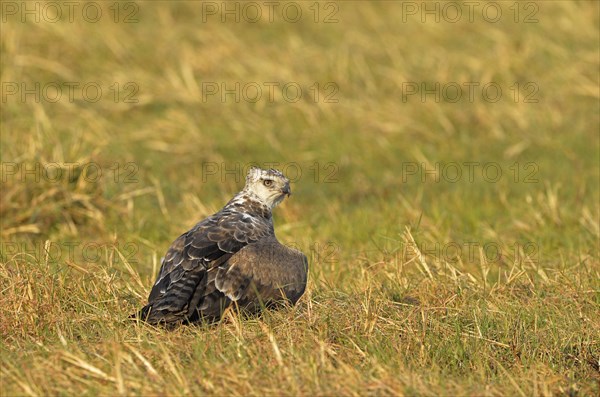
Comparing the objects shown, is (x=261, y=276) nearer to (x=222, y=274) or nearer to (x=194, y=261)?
(x=222, y=274)

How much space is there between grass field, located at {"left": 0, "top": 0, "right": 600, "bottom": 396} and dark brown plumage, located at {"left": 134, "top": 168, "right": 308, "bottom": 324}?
0.14m

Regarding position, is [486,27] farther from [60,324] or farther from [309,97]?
[60,324]

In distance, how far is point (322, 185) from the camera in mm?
12008

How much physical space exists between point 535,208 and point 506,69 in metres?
4.44

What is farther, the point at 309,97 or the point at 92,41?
the point at 92,41

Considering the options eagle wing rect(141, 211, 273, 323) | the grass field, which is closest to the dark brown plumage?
eagle wing rect(141, 211, 273, 323)

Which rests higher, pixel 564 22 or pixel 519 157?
pixel 564 22

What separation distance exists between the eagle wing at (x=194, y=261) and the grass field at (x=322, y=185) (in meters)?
0.16

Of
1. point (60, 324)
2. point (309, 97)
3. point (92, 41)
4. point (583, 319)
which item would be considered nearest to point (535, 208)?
point (583, 319)

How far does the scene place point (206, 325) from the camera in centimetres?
657

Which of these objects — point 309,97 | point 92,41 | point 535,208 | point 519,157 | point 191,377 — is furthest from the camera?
point 92,41

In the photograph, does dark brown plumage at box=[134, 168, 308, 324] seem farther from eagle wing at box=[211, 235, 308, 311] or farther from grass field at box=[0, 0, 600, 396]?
grass field at box=[0, 0, 600, 396]

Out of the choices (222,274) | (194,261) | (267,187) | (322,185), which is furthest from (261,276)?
(322,185)

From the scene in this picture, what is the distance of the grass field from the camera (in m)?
6.12
